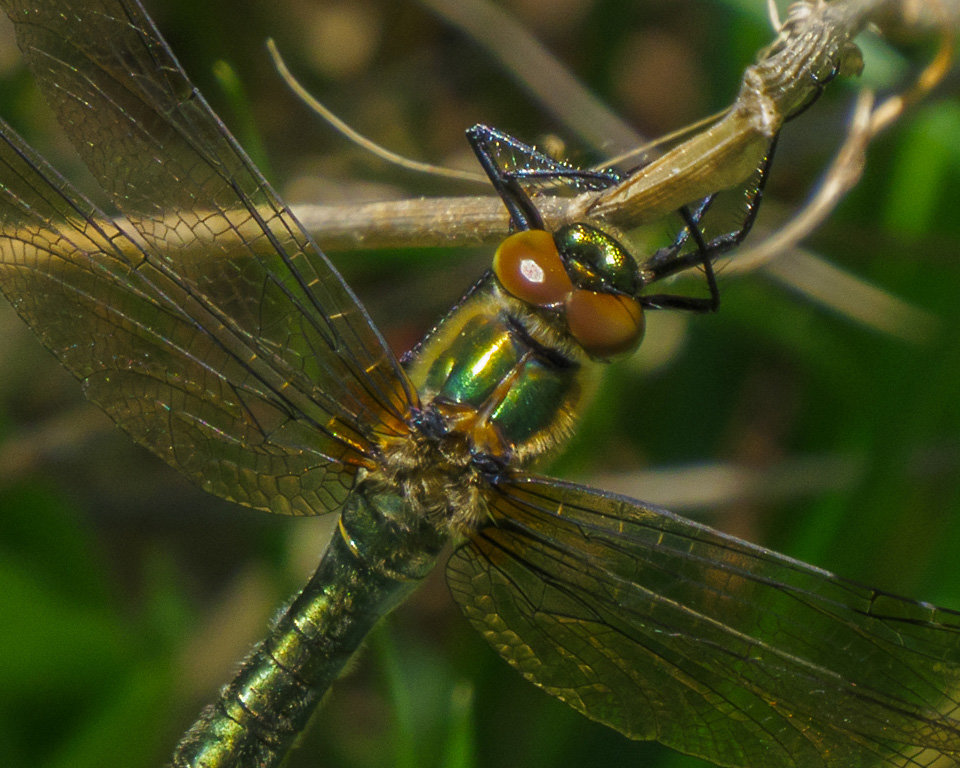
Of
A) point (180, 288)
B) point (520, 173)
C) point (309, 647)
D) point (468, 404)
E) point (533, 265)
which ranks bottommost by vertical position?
point (309, 647)

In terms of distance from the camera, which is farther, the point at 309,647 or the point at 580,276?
the point at 309,647

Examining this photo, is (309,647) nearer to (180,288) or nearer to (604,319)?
(180,288)

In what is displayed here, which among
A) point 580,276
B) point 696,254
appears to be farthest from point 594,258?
point 696,254

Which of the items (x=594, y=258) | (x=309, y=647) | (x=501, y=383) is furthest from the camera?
(x=309, y=647)

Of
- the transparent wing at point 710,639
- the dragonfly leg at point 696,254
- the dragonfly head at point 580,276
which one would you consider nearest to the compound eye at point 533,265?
the dragonfly head at point 580,276

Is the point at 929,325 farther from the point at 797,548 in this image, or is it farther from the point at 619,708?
the point at 619,708
